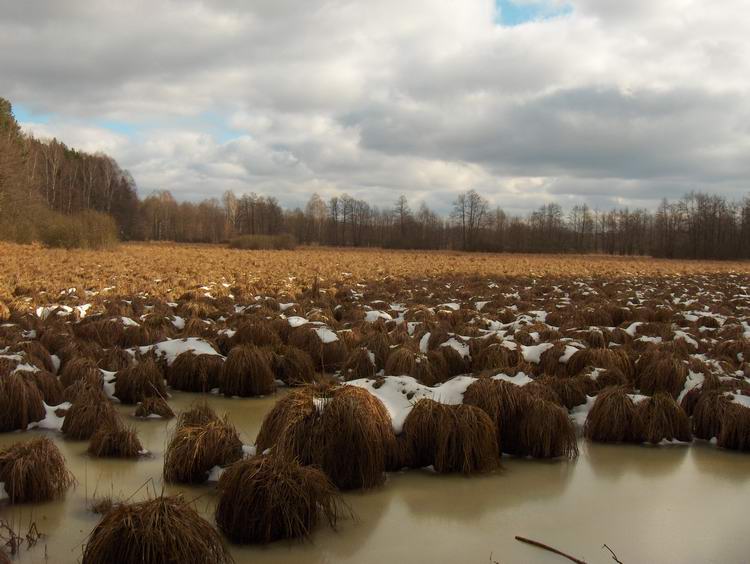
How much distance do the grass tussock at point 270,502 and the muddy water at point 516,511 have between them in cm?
12

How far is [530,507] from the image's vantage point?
503cm

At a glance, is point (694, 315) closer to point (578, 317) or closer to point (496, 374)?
point (578, 317)

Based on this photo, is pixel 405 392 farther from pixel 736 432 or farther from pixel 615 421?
pixel 736 432

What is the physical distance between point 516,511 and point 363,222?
99.8 meters

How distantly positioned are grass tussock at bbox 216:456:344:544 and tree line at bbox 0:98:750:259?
42.7 meters

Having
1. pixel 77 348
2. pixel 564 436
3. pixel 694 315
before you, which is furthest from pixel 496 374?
pixel 694 315

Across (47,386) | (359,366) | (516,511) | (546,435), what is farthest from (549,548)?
(47,386)

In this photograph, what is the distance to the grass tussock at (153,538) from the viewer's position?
361cm

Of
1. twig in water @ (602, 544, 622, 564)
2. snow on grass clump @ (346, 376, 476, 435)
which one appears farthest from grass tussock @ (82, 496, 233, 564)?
snow on grass clump @ (346, 376, 476, 435)

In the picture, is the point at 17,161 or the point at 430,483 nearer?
the point at 430,483

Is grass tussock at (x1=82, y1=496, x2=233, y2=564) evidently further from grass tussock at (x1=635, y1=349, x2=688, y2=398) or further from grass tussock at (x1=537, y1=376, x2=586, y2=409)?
grass tussock at (x1=635, y1=349, x2=688, y2=398)

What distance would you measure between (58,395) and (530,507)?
5.42 meters

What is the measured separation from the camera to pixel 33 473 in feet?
15.5

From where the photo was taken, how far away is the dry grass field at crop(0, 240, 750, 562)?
186 inches
